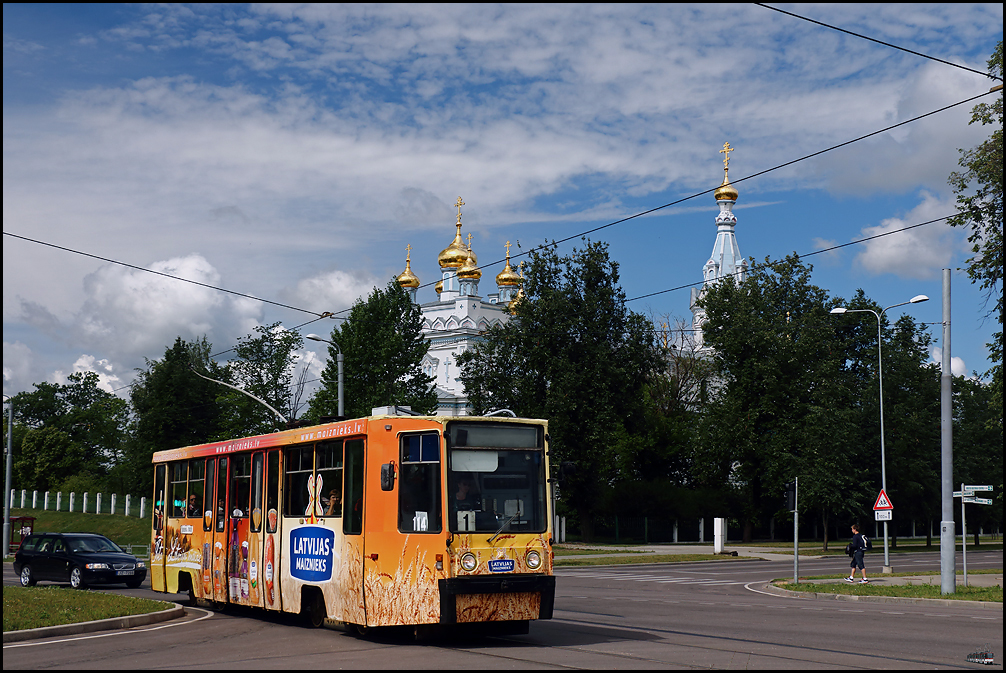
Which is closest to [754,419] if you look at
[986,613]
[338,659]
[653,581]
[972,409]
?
[972,409]

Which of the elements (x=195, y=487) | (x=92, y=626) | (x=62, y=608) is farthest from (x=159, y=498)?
(x=92, y=626)

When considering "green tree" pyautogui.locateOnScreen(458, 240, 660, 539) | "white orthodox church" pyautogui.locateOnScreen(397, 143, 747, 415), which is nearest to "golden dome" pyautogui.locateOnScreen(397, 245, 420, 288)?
"white orthodox church" pyautogui.locateOnScreen(397, 143, 747, 415)

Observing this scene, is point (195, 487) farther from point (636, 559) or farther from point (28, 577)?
point (636, 559)

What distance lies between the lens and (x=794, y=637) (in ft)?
46.1

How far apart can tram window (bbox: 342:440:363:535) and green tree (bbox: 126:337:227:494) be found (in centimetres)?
6291

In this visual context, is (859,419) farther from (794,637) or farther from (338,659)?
(338,659)

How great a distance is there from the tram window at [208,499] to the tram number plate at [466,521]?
686cm

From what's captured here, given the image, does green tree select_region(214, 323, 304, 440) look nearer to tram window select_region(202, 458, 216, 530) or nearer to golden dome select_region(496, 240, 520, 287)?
golden dome select_region(496, 240, 520, 287)

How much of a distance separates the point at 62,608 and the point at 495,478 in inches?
308

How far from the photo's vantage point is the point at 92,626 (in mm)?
A: 15078

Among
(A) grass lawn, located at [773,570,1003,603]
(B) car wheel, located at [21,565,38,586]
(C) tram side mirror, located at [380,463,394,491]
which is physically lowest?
(B) car wheel, located at [21,565,38,586]

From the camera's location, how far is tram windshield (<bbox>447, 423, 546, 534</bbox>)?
13.0 metres

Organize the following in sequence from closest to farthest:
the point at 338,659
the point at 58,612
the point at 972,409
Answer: the point at 338,659
the point at 58,612
the point at 972,409

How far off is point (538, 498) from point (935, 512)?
51.5 m
